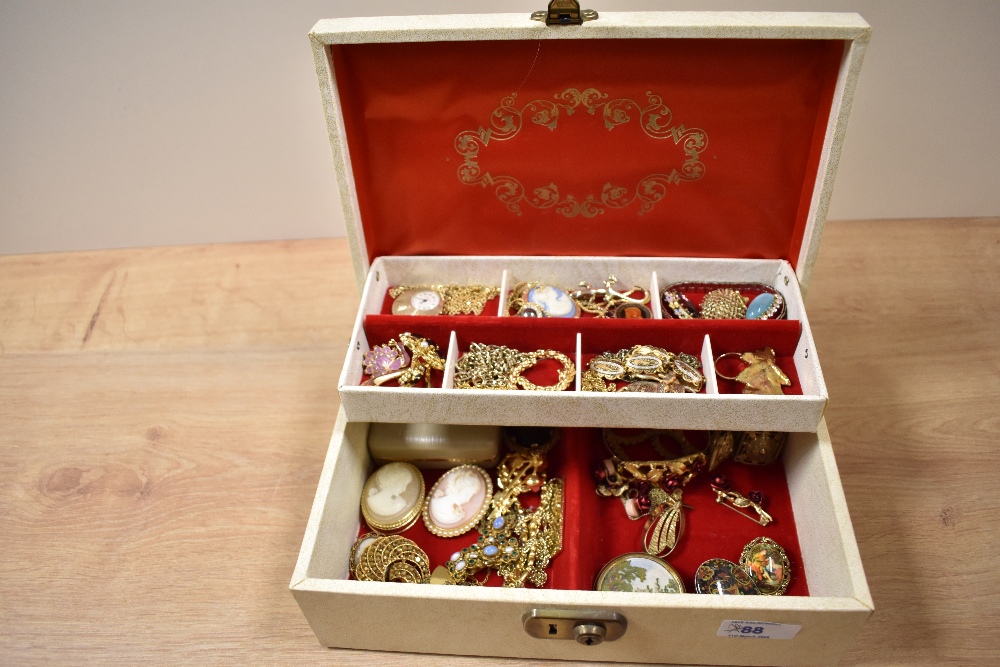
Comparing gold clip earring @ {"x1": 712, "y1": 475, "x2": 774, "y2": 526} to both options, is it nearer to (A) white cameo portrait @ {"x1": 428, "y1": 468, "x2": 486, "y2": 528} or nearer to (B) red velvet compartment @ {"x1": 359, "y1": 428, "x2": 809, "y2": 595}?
(B) red velvet compartment @ {"x1": 359, "y1": 428, "x2": 809, "y2": 595}

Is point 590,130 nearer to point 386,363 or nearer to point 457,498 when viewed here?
point 386,363

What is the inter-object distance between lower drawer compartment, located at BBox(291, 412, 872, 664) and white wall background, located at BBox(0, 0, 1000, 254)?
122cm

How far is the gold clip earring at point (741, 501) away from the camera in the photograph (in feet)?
5.89

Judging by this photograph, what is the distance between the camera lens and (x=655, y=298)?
6.24ft

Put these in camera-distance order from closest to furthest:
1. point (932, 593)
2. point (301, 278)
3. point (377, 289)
Result: point (932, 593) < point (377, 289) < point (301, 278)

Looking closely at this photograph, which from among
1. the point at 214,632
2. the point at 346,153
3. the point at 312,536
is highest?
the point at 346,153

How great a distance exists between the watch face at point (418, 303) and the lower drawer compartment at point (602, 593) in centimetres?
34

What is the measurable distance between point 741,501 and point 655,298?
0.55 meters

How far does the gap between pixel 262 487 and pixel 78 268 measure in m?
1.42

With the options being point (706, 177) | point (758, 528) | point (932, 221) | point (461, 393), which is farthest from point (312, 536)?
point (932, 221)

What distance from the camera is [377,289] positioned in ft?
6.36

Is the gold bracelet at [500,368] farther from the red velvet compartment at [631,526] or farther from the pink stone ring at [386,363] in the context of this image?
the red velvet compartment at [631,526]

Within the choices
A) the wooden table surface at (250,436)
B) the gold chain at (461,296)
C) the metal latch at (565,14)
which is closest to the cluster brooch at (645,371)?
the gold chain at (461,296)

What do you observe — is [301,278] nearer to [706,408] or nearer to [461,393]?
[461,393]
